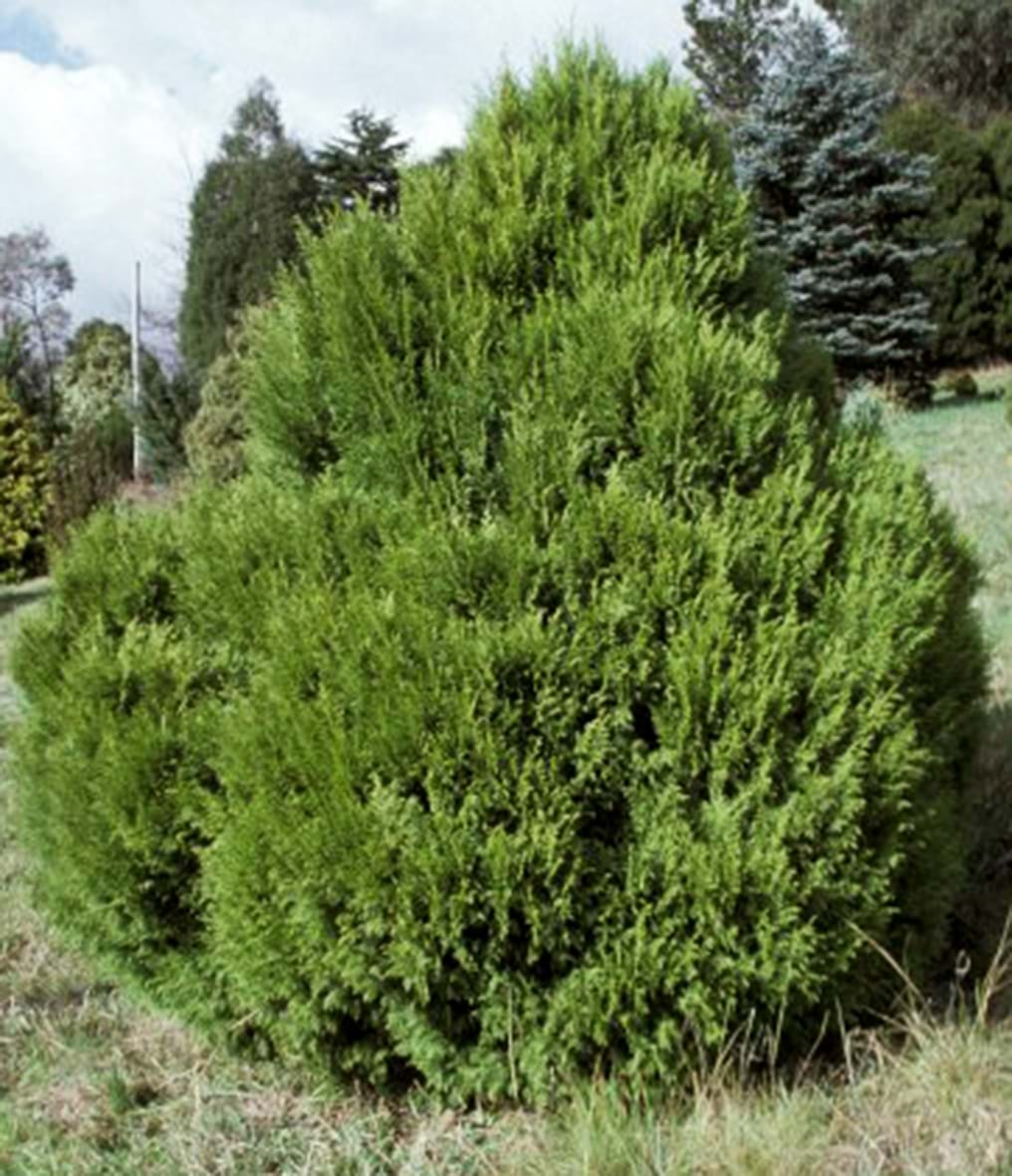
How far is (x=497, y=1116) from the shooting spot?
252cm

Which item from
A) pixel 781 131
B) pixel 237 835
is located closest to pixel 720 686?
pixel 237 835

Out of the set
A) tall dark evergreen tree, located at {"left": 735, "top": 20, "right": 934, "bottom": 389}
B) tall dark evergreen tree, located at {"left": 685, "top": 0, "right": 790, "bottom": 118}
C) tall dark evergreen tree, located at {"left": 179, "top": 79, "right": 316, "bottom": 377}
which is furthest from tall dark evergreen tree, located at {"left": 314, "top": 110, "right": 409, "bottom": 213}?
tall dark evergreen tree, located at {"left": 685, "top": 0, "right": 790, "bottom": 118}

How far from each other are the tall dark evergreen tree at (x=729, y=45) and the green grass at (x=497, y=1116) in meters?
33.7

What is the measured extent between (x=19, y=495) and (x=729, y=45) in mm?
26879

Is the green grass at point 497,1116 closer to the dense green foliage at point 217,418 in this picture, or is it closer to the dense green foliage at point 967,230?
the dense green foliage at point 217,418

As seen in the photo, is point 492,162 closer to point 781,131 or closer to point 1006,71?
point 781,131

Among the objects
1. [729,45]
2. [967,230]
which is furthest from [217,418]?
[729,45]

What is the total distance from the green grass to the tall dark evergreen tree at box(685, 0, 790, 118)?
3371 centimetres

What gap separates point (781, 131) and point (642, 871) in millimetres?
14892

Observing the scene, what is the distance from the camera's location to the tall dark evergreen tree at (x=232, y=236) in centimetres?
2047

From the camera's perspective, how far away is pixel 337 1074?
2600 mm

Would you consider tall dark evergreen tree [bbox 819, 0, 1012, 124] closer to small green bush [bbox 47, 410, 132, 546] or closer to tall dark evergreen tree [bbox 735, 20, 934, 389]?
tall dark evergreen tree [bbox 735, 20, 934, 389]

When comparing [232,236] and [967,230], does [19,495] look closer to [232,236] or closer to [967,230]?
[232,236]

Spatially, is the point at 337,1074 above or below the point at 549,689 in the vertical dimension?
below
